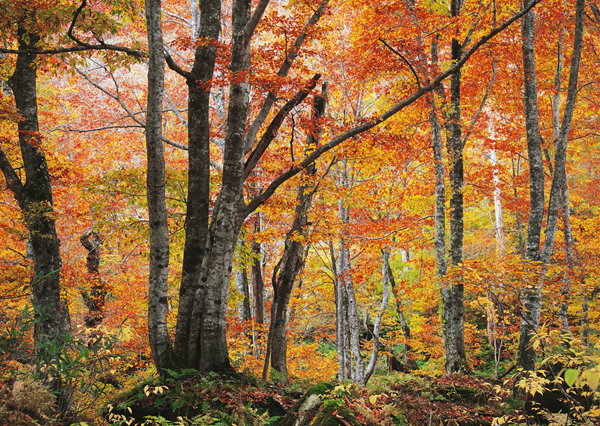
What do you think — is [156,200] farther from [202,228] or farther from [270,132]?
[270,132]

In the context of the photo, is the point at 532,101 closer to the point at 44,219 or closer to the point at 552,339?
the point at 552,339

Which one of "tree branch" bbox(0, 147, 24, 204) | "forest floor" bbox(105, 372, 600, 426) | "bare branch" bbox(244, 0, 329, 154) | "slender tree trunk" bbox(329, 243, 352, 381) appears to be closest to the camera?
"forest floor" bbox(105, 372, 600, 426)

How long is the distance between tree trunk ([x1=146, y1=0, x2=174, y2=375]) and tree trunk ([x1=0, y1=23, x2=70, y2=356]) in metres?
3.36

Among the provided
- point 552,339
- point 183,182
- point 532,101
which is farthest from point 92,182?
point 532,101

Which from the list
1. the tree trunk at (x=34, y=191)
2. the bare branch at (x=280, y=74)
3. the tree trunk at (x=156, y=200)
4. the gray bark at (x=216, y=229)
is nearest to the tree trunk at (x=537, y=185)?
the gray bark at (x=216, y=229)

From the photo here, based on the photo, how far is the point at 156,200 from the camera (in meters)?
4.85

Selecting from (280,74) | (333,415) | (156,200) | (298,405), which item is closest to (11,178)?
(156,200)

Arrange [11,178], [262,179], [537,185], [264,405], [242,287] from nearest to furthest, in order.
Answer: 1. [264,405]
2. [537,185]
3. [11,178]
4. [262,179]
5. [242,287]

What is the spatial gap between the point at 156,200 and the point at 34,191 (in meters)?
4.08

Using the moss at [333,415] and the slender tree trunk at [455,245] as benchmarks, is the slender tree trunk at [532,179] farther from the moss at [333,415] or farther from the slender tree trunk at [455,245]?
the moss at [333,415]

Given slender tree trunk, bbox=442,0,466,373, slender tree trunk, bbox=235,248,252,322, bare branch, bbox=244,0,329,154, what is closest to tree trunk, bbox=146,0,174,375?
bare branch, bbox=244,0,329,154

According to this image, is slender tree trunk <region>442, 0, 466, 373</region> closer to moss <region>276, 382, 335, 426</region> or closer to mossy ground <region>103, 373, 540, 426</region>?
mossy ground <region>103, 373, 540, 426</region>

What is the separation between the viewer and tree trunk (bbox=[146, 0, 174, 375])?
4773mm

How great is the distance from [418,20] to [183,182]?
6.60 meters
